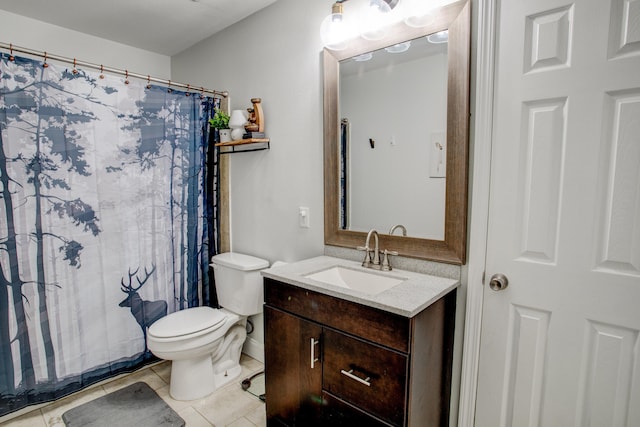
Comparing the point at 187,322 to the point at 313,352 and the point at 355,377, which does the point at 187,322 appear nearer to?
the point at 313,352

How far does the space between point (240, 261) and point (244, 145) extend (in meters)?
0.82

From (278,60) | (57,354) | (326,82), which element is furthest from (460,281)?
(57,354)

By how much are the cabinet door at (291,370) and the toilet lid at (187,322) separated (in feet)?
1.78

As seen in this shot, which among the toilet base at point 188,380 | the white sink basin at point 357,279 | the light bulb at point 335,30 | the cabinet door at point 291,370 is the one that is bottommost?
the toilet base at point 188,380

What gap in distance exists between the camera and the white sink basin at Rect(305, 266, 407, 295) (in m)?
1.56

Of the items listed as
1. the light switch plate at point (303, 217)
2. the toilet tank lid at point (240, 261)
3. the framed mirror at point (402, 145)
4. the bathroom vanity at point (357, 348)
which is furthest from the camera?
the toilet tank lid at point (240, 261)

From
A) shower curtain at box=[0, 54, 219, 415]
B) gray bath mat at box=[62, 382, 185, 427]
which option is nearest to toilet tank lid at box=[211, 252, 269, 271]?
shower curtain at box=[0, 54, 219, 415]

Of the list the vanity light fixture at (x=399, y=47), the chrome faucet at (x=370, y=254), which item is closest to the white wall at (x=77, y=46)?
the vanity light fixture at (x=399, y=47)

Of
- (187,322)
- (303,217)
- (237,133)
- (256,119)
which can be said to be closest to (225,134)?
(237,133)

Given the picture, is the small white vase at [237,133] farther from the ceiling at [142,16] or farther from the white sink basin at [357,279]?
the white sink basin at [357,279]

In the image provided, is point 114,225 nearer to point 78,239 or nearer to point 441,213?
point 78,239

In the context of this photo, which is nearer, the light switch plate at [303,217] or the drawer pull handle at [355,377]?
the drawer pull handle at [355,377]

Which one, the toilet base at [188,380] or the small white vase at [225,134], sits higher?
the small white vase at [225,134]

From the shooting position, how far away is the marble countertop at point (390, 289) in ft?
3.90
